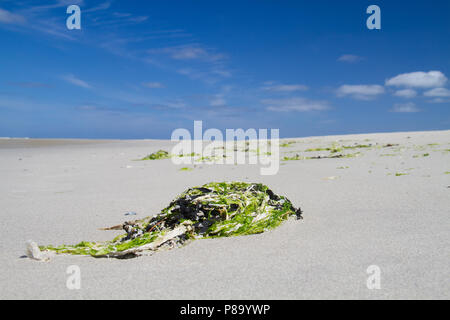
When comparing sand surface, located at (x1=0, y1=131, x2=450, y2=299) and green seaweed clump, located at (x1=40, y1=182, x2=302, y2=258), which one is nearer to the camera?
sand surface, located at (x1=0, y1=131, x2=450, y2=299)

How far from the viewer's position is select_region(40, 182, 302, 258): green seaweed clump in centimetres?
252

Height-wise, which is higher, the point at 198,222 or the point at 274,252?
the point at 198,222

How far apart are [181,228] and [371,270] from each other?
1.37m

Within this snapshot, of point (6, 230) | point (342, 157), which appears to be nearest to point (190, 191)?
point (6, 230)

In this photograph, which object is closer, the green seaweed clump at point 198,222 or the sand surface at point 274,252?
the sand surface at point 274,252

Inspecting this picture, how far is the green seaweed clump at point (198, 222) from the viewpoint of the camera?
2523 mm

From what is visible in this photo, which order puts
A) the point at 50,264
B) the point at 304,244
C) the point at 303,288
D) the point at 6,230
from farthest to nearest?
the point at 6,230, the point at 304,244, the point at 50,264, the point at 303,288

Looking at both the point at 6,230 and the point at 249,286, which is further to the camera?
the point at 6,230

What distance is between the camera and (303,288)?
1.87 metres

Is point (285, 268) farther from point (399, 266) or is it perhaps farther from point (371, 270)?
point (399, 266)

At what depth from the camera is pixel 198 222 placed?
292 centimetres
